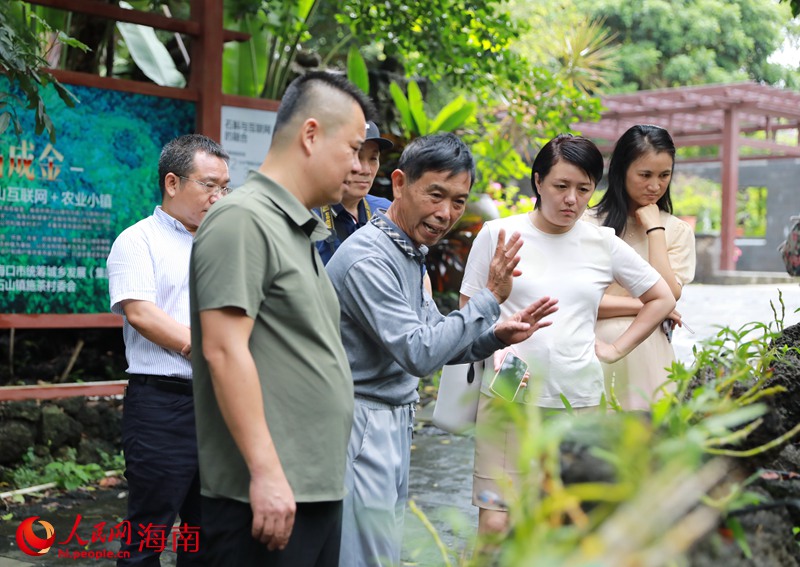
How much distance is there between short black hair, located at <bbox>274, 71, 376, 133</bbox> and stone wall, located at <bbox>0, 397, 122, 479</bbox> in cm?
434

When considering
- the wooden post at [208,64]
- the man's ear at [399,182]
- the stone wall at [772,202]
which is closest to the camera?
the man's ear at [399,182]

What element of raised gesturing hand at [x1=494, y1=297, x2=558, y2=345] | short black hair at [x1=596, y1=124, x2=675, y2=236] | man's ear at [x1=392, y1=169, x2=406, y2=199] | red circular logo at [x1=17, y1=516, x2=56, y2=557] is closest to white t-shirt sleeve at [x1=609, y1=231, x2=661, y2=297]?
short black hair at [x1=596, y1=124, x2=675, y2=236]

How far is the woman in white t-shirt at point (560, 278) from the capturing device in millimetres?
3203

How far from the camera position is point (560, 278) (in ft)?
10.6

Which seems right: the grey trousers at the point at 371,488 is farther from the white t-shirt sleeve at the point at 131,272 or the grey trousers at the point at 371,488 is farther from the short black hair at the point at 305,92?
the white t-shirt sleeve at the point at 131,272

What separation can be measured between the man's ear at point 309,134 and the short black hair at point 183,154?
4.73 feet

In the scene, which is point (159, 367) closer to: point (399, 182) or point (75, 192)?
point (399, 182)

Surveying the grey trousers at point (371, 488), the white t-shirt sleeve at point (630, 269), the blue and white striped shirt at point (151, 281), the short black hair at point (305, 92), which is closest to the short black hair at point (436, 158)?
the short black hair at point (305, 92)

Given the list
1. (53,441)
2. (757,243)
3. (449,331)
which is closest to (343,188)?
(449,331)

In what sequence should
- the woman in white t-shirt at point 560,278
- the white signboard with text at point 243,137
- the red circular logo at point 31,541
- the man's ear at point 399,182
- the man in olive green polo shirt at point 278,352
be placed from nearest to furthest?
the man in olive green polo shirt at point 278,352
the man's ear at point 399,182
the woman in white t-shirt at point 560,278
the red circular logo at point 31,541
the white signboard with text at point 243,137

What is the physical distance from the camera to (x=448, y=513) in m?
1.21

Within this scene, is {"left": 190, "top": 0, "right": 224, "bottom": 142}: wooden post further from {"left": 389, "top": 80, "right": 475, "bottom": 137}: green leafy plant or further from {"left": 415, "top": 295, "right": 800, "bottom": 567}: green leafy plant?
{"left": 415, "top": 295, "right": 800, "bottom": 567}: green leafy plant

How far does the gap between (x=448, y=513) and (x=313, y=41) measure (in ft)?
46.2

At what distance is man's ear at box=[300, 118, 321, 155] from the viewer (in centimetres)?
221
